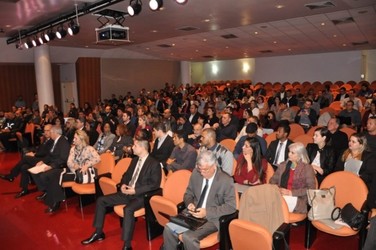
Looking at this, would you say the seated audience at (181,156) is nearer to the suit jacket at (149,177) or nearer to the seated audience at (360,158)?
the suit jacket at (149,177)

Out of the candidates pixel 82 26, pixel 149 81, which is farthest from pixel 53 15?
pixel 149 81

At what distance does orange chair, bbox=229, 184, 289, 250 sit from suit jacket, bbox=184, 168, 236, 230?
0.66ft

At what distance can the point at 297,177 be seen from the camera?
3918 mm

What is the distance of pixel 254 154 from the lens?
433 cm

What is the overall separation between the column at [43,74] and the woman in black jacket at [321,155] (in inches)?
460

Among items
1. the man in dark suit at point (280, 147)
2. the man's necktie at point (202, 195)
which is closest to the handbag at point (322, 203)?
the man's necktie at point (202, 195)

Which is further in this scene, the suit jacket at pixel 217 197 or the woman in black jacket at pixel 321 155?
the woman in black jacket at pixel 321 155

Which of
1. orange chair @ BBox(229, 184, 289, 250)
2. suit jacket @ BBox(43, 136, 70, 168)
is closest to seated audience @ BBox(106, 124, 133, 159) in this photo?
suit jacket @ BBox(43, 136, 70, 168)

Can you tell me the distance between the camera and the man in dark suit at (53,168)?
18.3ft

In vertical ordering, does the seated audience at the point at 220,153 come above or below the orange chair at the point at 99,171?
above

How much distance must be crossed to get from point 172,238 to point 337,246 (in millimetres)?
2067

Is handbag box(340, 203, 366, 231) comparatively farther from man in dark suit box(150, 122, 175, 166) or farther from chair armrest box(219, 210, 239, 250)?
man in dark suit box(150, 122, 175, 166)

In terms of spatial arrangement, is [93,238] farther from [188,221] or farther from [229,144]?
[229,144]

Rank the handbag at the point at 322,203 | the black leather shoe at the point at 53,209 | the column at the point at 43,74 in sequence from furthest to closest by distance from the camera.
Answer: the column at the point at 43,74
the black leather shoe at the point at 53,209
the handbag at the point at 322,203
